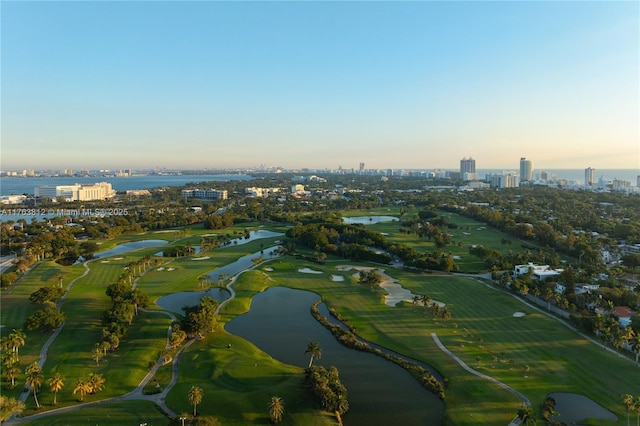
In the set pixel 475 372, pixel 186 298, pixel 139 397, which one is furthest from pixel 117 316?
pixel 475 372

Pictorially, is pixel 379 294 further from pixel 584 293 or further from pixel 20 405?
pixel 20 405

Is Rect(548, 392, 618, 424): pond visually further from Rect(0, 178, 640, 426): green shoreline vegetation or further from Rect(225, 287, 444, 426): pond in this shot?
Rect(225, 287, 444, 426): pond

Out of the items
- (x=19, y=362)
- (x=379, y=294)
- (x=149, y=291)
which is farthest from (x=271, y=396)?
(x=149, y=291)

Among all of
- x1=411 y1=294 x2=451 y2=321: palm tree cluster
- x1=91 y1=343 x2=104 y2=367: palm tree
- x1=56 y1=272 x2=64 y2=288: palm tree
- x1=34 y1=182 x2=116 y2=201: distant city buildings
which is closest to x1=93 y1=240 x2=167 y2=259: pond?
x1=56 y1=272 x2=64 y2=288: palm tree

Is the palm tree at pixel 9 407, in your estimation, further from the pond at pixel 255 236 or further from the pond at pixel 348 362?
the pond at pixel 255 236

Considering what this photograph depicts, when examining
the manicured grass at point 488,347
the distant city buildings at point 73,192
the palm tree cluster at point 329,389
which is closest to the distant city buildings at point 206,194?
the distant city buildings at point 73,192

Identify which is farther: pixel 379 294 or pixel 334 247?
pixel 334 247
